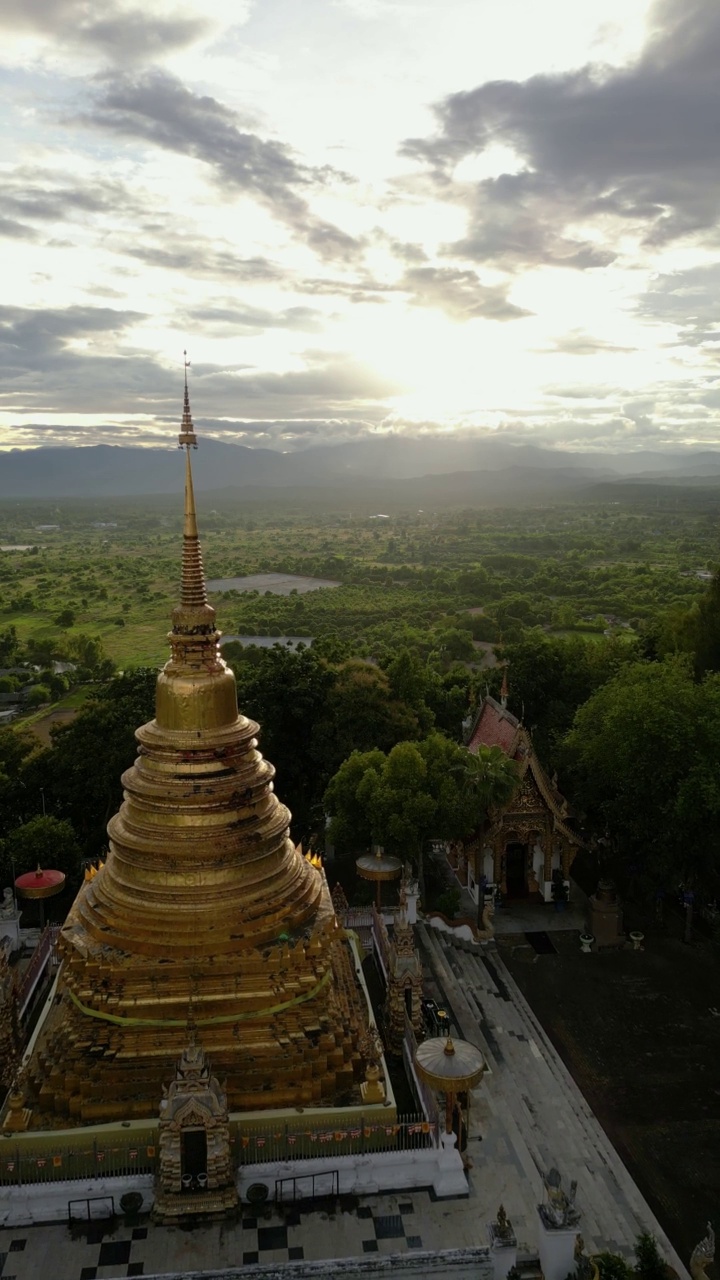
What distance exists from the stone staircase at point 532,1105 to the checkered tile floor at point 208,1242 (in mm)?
2847

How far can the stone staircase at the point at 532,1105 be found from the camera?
14234 mm

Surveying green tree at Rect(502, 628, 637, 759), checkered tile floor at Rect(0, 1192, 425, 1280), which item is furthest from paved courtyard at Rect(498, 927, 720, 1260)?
green tree at Rect(502, 628, 637, 759)

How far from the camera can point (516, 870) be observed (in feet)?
83.4

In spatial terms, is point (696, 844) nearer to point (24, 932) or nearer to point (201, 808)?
point (201, 808)

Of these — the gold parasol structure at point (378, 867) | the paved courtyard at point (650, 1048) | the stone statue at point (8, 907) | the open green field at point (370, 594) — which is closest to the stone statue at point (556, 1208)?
the paved courtyard at point (650, 1048)

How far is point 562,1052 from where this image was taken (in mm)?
18344

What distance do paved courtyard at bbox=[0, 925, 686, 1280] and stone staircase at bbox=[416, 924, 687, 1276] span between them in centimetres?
2

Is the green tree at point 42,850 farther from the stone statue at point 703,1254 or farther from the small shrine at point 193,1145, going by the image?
the stone statue at point 703,1254

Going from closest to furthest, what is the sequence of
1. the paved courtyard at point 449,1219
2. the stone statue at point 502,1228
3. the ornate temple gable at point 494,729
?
the stone statue at point 502,1228
the paved courtyard at point 449,1219
the ornate temple gable at point 494,729

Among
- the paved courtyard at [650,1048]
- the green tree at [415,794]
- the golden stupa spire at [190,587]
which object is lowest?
the paved courtyard at [650,1048]

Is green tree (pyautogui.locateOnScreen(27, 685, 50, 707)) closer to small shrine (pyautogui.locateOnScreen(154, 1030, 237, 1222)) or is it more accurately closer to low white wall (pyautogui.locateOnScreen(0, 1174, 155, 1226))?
low white wall (pyautogui.locateOnScreen(0, 1174, 155, 1226))

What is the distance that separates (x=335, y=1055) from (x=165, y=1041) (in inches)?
122

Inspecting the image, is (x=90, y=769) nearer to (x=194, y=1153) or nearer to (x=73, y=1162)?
(x=73, y=1162)

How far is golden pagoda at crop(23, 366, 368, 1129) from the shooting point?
1457cm
